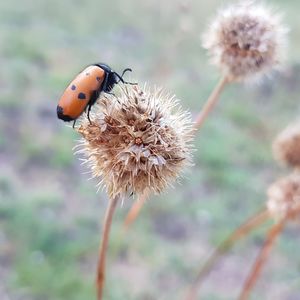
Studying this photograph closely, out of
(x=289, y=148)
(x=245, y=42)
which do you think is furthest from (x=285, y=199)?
(x=245, y=42)

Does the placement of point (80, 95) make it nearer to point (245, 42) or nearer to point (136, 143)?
point (136, 143)

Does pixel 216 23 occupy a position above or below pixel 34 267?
below

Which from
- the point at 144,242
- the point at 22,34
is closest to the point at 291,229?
the point at 144,242

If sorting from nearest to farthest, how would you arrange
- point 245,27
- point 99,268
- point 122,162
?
1. point 122,162
2. point 99,268
3. point 245,27

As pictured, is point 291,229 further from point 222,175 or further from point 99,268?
point 99,268

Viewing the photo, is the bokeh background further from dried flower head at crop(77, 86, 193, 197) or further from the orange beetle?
dried flower head at crop(77, 86, 193, 197)

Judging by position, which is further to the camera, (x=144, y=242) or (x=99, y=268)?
(x=144, y=242)
